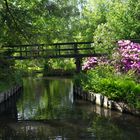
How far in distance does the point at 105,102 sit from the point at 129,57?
412 cm

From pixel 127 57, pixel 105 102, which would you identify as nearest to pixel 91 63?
pixel 127 57

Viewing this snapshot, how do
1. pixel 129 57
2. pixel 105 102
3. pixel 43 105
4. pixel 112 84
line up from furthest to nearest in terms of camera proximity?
pixel 129 57 < pixel 43 105 < pixel 105 102 < pixel 112 84

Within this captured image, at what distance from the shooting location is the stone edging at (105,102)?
820 inches

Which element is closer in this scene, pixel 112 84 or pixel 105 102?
pixel 112 84

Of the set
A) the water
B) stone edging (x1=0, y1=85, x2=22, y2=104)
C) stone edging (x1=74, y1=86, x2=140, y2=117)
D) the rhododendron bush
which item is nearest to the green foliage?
stone edging (x1=74, y1=86, x2=140, y2=117)

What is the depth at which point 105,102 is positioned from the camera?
77.2ft

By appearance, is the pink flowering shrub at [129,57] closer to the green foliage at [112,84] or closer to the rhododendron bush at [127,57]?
the rhododendron bush at [127,57]

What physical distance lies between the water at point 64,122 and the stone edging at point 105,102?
0.44m

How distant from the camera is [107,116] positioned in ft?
67.7

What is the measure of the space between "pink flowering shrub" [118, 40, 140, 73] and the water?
366 centimetres

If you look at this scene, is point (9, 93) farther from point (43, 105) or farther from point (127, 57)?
point (127, 57)

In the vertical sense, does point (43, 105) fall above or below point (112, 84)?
below

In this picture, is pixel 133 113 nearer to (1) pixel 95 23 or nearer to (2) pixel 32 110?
(2) pixel 32 110

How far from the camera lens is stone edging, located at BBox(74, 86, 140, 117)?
820 inches
